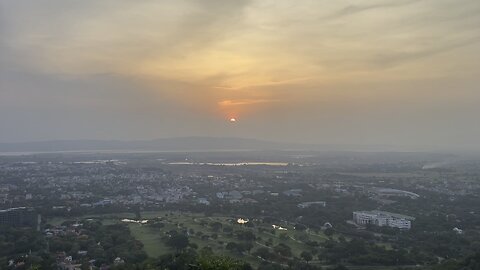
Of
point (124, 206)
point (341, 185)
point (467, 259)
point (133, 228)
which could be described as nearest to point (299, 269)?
point (467, 259)

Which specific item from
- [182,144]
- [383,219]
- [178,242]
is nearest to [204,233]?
[178,242]

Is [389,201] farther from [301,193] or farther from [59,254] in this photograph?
[59,254]

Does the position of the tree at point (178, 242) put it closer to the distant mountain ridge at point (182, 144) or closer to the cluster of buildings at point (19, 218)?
the cluster of buildings at point (19, 218)


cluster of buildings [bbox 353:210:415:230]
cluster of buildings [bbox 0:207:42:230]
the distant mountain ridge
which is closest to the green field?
cluster of buildings [bbox 0:207:42:230]

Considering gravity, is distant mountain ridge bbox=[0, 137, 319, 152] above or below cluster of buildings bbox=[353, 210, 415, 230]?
above

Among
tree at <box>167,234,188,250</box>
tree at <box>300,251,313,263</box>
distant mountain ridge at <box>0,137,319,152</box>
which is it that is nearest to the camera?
tree at <box>300,251,313,263</box>

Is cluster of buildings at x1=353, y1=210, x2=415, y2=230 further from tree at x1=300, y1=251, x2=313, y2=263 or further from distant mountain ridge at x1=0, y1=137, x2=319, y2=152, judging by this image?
distant mountain ridge at x1=0, y1=137, x2=319, y2=152

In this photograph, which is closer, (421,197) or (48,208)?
(48,208)

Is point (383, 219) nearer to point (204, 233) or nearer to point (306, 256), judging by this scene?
point (306, 256)
